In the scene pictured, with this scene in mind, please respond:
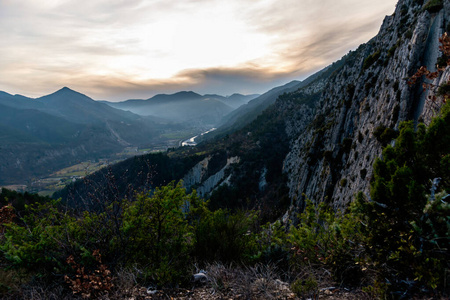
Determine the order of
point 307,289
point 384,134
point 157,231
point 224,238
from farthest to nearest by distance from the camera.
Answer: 1. point 384,134
2. point 224,238
3. point 157,231
4. point 307,289

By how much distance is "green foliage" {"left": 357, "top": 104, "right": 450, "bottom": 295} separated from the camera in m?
3.52

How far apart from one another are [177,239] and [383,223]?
19.1ft

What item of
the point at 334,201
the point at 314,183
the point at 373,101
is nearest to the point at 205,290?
the point at 334,201

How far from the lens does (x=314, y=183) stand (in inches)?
1339

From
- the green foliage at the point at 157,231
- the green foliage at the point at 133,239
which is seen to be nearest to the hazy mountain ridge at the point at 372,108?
the green foliage at the point at 133,239

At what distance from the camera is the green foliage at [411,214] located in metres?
3.52

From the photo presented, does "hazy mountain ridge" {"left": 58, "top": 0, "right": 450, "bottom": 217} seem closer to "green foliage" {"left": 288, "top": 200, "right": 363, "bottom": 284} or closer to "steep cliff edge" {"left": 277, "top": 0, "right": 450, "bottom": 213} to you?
"steep cliff edge" {"left": 277, "top": 0, "right": 450, "bottom": 213}

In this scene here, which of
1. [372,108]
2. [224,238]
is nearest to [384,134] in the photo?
[372,108]

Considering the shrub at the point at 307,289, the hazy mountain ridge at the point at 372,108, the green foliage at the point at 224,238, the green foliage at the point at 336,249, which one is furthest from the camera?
the hazy mountain ridge at the point at 372,108

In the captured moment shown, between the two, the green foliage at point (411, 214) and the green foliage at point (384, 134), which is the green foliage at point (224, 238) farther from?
the green foliage at point (384, 134)

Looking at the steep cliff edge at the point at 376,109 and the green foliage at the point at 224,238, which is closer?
the green foliage at the point at 224,238

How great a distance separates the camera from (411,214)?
13.5 feet

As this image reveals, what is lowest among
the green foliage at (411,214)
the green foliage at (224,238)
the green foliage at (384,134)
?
the green foliage at (224,238)

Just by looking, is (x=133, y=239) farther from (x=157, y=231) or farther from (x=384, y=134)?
(x=384, y=134)
